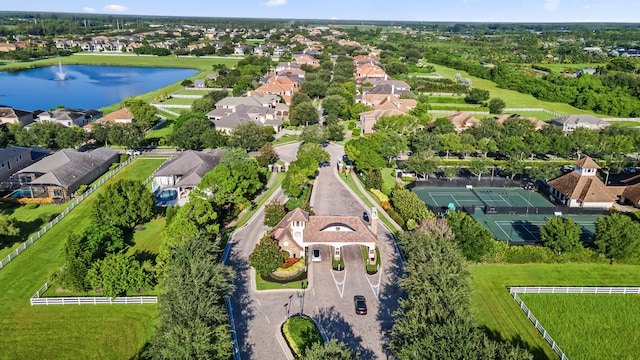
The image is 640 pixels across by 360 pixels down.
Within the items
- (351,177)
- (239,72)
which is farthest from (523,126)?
(239,72)

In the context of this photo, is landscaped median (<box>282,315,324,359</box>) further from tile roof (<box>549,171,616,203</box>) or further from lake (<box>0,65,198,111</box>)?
lake (<box>0,65,198,111</box>)

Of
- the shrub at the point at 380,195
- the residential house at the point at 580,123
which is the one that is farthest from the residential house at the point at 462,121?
the shrub at the point at 380,195

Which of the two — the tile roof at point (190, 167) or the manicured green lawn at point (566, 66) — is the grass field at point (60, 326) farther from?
the manicured green lawn at point (566, 66)

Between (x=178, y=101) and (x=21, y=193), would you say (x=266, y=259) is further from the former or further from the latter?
(x=178, y=101)

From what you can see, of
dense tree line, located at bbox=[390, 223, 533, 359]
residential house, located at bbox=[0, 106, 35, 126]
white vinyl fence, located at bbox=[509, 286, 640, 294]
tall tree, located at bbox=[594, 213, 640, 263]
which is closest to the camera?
dense tree line, located at bbox=[390, 223, 533, 359]

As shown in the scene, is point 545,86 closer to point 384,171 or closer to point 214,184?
point 384,171

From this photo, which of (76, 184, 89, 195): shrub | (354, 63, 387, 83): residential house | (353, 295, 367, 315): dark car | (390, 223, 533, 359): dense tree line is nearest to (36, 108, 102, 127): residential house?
(76, 184, 89, 195): shrub
